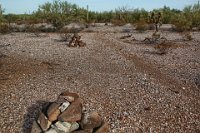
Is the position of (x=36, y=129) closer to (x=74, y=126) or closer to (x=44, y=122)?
(x=44, y=122)

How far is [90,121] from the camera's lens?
8.41 meters

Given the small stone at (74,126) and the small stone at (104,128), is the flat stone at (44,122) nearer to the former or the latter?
the small stone at (74,126)

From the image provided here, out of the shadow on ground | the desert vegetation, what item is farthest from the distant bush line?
the shadow on ground

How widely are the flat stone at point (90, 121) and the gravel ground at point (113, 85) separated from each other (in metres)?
0.63

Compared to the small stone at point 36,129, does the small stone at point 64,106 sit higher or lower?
higher

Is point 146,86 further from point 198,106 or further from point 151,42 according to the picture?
point 151,42

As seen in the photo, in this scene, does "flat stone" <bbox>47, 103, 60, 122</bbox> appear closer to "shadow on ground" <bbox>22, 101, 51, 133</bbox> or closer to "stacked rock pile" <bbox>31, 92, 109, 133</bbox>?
"stacked rock pile" <bbox>31, 92, 109, 133</bbox>

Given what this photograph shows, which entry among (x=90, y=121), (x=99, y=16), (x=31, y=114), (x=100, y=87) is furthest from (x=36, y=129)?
(x=99, y=16)

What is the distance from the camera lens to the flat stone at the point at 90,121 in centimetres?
836

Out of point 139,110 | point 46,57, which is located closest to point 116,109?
point 139,110

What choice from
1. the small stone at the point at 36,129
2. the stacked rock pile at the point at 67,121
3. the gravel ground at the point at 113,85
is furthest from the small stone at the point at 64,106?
the gravel ground at the point at 113,85

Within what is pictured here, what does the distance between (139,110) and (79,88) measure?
2.54 meters

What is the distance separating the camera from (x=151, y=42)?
24328 millimetres

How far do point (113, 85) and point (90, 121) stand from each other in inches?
159
